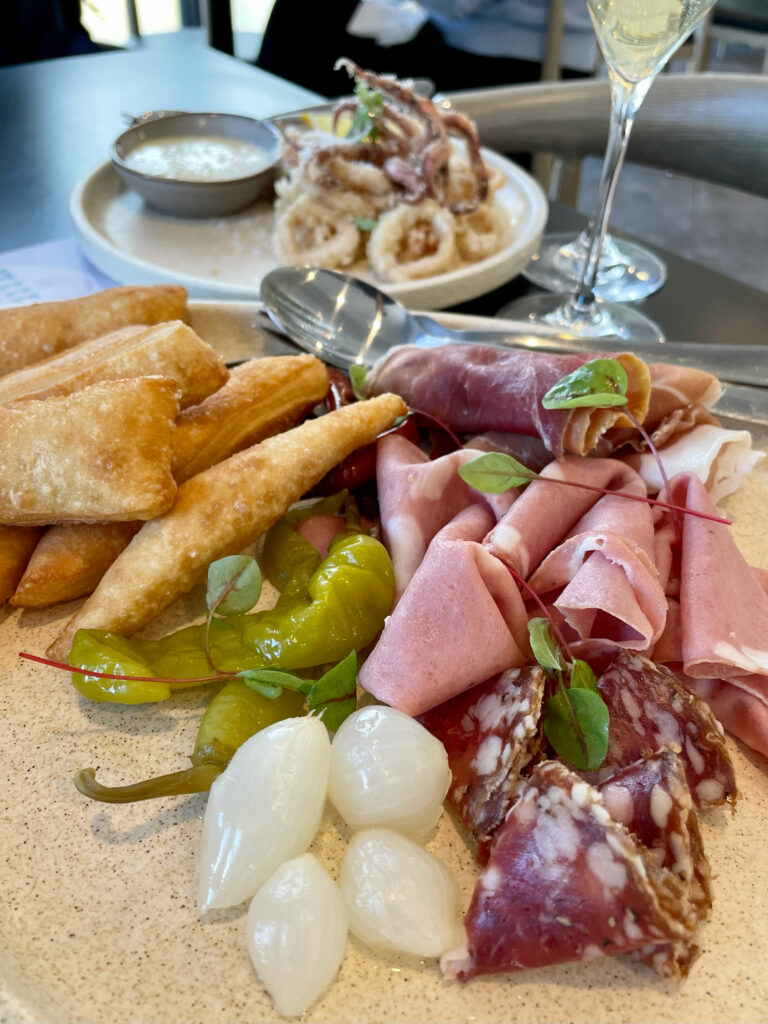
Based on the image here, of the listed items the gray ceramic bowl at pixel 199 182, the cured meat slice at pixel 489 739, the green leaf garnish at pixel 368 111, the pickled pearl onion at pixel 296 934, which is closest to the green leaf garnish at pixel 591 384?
the cured meat slice at pixel 489 739

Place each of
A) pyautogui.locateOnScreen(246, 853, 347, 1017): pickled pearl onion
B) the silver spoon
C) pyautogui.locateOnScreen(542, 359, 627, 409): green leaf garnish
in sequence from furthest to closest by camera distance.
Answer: the silver spoon < pyautogui.locateOnScreen(542, 359, 627, 409): green leaf garnish < pyautogui.locateOnScreen(246, 853, 347, 1017): pickled pearl onion

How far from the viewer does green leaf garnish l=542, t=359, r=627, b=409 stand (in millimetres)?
895

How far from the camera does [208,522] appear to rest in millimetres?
848

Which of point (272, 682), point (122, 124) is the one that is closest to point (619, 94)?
point (272, 682)

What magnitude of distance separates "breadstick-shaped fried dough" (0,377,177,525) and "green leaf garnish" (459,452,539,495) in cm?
32

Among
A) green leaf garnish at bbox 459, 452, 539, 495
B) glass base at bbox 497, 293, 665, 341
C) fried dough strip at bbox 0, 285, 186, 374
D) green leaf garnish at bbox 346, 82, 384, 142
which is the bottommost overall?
glass base at bbox 497, 293, 665, 341

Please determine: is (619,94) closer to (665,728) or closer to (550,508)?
(550,508)

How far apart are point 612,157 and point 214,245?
0.85 meters

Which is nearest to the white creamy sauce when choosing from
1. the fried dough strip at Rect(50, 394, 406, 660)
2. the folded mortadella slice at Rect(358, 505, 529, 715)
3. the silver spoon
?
the silver spoon

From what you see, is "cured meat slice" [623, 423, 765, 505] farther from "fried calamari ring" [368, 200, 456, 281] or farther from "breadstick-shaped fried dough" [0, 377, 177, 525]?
"fried calamari ring" [368, 200, 456, 281]

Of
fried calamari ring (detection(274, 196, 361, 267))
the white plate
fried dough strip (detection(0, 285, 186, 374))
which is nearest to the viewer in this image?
fried dough strip (detection(0, 285, 186, 374))

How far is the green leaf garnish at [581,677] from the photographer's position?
0.72m

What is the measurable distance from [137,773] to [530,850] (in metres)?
0.35

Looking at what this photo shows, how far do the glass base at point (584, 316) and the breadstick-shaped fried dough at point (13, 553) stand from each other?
99cm
